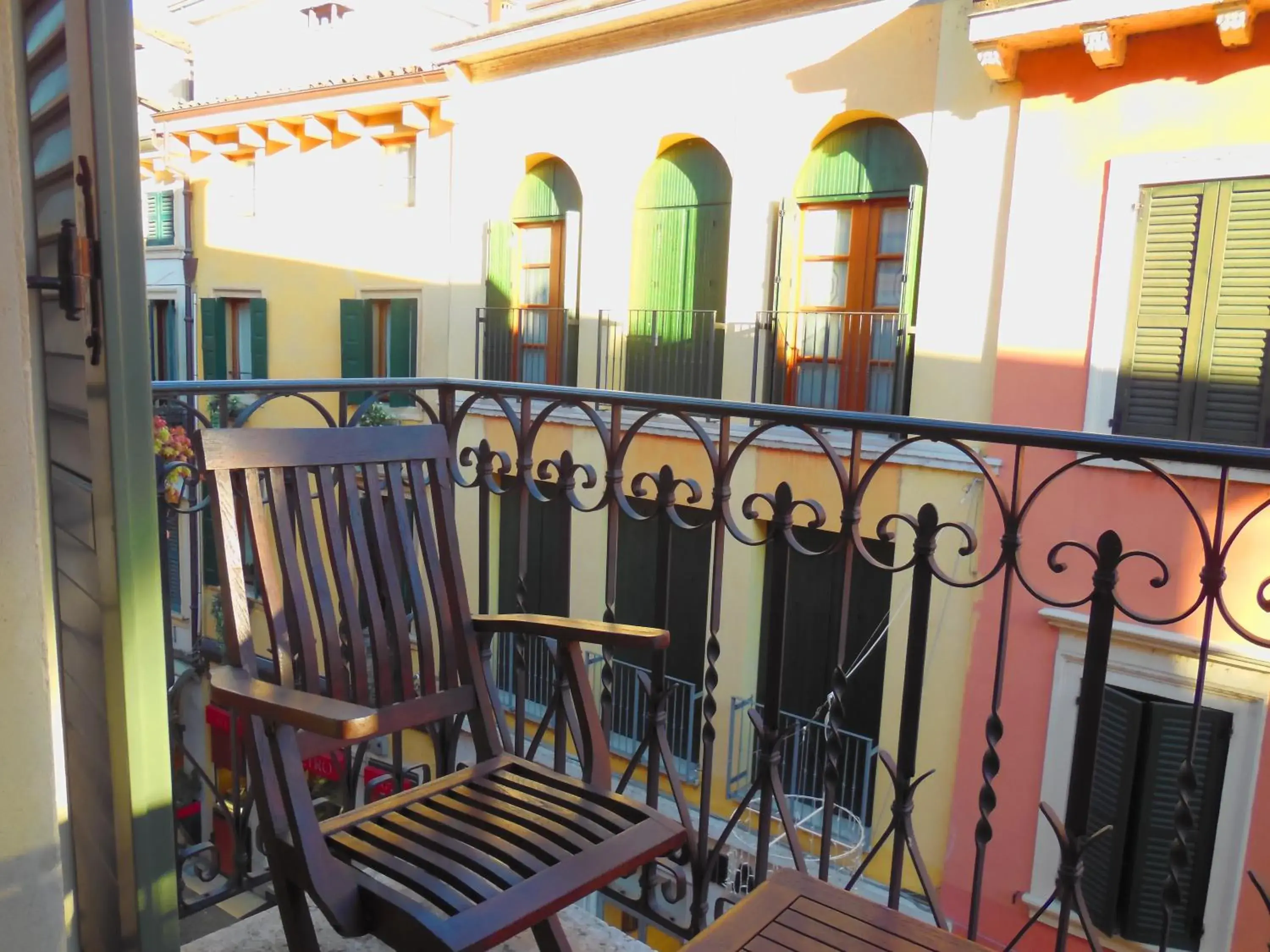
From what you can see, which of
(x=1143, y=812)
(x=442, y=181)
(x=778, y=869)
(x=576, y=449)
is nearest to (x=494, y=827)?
(x=778, y=869)

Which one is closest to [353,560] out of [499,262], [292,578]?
[292,578]

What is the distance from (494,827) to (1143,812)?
575 cm

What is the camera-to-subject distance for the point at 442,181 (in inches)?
412

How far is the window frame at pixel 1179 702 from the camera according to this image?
5.70 meters

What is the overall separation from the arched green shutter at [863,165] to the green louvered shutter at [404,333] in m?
4.82

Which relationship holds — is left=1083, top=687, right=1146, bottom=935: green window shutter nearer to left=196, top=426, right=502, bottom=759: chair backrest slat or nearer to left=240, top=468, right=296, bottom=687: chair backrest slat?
left=196, top=426, right=502, bottom=759: chair backrest slat

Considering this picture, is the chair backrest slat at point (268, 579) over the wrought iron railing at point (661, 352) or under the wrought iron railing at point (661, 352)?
under

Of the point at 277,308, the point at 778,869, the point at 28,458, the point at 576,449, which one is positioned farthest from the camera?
the point at 277,308

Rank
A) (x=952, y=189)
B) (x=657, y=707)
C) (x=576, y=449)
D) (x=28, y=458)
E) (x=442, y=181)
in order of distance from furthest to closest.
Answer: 1. (x=442, y=181)
2. (x=576, y=449)
3. (x=952, y=189)
4. (x=657, y=707)
5. (x=28, y=458)

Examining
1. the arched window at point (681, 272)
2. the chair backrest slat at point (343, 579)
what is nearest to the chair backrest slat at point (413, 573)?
the chair backrest slat at point (343, 579)

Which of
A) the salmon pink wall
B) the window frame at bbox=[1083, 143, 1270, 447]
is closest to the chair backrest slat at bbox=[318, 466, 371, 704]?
the salmon pink wall

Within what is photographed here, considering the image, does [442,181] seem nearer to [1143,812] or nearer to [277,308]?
[277,308]

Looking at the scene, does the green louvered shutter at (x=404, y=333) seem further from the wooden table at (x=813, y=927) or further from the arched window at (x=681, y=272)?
the wooden table at (x=813, y=927)

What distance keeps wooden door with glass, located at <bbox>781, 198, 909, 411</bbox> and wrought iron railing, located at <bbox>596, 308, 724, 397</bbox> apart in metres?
0.76
